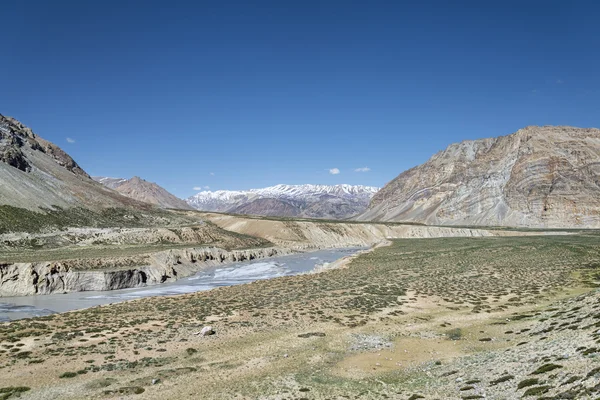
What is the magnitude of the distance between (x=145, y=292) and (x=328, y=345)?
111ft

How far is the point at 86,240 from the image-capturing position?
83125 mm

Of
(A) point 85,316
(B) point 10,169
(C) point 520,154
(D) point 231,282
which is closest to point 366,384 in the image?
(A) point 85,316

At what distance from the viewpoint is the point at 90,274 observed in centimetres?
5409

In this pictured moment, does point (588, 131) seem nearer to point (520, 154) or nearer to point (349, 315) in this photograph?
point (520, 154)

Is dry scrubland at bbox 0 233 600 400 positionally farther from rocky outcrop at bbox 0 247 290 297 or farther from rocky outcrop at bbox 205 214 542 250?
rocky outcrop at bbox 205 214 542 250

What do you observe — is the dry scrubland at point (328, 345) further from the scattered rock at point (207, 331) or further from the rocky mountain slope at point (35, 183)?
the rocky mountain slope at point (35, 183)

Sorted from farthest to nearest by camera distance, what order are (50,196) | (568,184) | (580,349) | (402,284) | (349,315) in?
(568,184), (50,196), (402,284), (349,315), (580,349)

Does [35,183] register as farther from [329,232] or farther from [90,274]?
[329,232]

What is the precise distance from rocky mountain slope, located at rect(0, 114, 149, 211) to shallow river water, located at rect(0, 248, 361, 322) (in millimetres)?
53760

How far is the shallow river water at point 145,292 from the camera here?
4100 centimetres

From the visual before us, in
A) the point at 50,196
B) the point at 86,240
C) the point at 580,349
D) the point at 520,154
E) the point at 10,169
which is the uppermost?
the point at 520,154

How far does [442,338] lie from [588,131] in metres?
208

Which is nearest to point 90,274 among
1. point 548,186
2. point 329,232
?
point 329,232

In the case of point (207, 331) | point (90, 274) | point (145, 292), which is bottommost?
point (207, 331)
